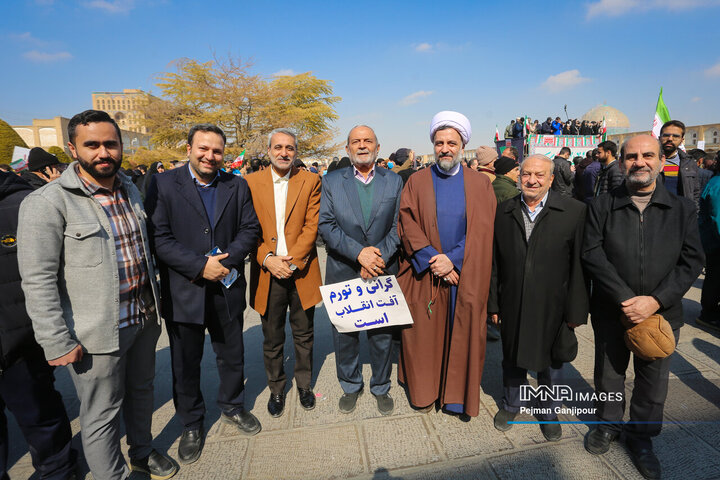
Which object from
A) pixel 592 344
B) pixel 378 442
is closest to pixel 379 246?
pixel 378 442

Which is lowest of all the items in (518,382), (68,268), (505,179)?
(518,382)

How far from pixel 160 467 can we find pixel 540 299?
105 inches

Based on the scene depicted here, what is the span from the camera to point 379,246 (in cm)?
280

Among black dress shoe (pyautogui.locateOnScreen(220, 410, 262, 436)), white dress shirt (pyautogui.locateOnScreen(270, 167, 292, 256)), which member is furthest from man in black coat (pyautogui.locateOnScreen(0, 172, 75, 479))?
white dress shirt (pyautogui.locateOnScreen(270, 167, 292, 256))

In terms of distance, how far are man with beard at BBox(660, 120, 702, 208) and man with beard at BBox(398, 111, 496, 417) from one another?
10.3ft

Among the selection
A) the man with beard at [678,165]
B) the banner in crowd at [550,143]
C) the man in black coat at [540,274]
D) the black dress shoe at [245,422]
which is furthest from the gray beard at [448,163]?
the banner in crowd at [550,143]

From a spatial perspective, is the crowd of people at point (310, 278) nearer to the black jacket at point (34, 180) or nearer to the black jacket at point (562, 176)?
the black jacket at point (34, 180)

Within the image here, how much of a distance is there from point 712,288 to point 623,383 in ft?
9.58

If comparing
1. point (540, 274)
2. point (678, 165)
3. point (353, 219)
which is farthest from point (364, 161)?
point (678, 165)

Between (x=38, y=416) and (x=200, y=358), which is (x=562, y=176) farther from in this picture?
(x=38, y=416)

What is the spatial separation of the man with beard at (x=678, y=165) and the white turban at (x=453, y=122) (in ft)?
10.2

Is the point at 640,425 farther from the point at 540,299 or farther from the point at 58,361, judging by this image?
the point at 58,361

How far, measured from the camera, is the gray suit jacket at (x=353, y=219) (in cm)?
279

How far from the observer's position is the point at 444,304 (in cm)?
271
